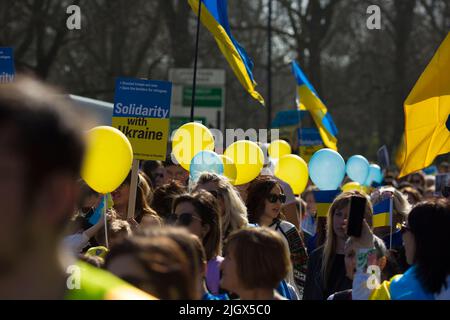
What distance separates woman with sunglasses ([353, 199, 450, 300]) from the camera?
4.06m

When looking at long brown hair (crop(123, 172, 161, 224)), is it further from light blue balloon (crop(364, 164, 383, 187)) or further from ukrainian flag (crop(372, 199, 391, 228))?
light blue balloon (crop(364, 164, 383, 187))

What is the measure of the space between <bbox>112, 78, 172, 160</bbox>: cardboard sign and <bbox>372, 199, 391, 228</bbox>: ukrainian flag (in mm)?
1581

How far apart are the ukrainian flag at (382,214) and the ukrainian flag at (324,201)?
483mm

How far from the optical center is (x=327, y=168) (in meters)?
9.74

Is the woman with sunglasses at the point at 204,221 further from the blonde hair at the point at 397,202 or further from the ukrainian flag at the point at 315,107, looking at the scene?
the ukrainian flag at the point at 315,107

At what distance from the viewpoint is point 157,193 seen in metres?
6.95

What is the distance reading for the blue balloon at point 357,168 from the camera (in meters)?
12.2

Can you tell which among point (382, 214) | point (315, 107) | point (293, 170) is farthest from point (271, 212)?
point (315, 107)

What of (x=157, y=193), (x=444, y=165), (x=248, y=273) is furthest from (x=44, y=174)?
(x=444, y=165)

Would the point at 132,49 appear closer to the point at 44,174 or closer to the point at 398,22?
the point at 398,22

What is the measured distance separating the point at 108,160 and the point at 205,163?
1.40m

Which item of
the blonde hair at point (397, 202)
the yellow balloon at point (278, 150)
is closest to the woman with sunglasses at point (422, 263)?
the blonde hair at point (397, 202)

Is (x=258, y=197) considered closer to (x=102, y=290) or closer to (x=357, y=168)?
(x=102, y=290)
